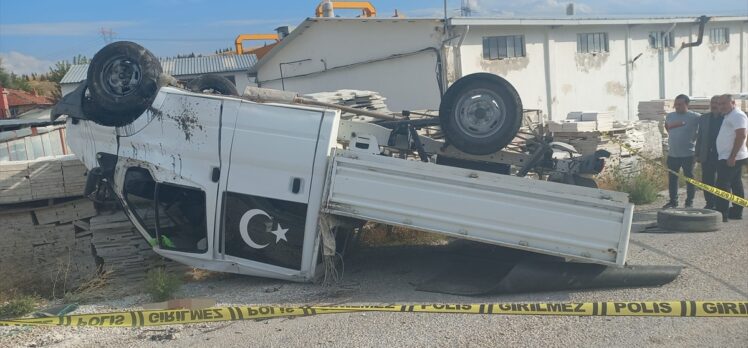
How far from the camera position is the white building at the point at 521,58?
58.1 ft

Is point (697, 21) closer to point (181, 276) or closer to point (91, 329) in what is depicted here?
point (181, 276)

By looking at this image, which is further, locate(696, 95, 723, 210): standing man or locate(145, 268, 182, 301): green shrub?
locate(696, 95, 723, 210): standing man

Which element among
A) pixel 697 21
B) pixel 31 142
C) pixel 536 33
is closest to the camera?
pixel 31 142

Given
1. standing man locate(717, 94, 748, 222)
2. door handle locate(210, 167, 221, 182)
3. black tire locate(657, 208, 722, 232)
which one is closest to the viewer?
door handle locate(210, 167, 221, 182)

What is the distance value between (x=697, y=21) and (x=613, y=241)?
21.8m

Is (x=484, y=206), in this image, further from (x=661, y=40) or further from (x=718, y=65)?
(x=718, y=65)

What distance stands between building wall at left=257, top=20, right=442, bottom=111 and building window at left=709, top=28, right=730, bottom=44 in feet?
44.5

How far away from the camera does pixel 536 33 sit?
64.2 feet

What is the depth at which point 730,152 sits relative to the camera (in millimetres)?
8266

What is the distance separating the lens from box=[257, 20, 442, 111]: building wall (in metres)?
17.6

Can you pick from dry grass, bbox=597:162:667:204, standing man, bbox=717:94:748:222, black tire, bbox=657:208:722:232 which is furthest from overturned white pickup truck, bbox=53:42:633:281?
dry grass, bbox=597:162:667:204

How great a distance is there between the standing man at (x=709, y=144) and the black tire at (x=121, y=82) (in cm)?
697

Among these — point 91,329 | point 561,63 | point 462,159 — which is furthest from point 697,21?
point 91,329

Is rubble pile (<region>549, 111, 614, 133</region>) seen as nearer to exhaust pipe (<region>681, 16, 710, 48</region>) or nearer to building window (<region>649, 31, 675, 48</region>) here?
building window (<region>649, 31, 675, 48</region>)
